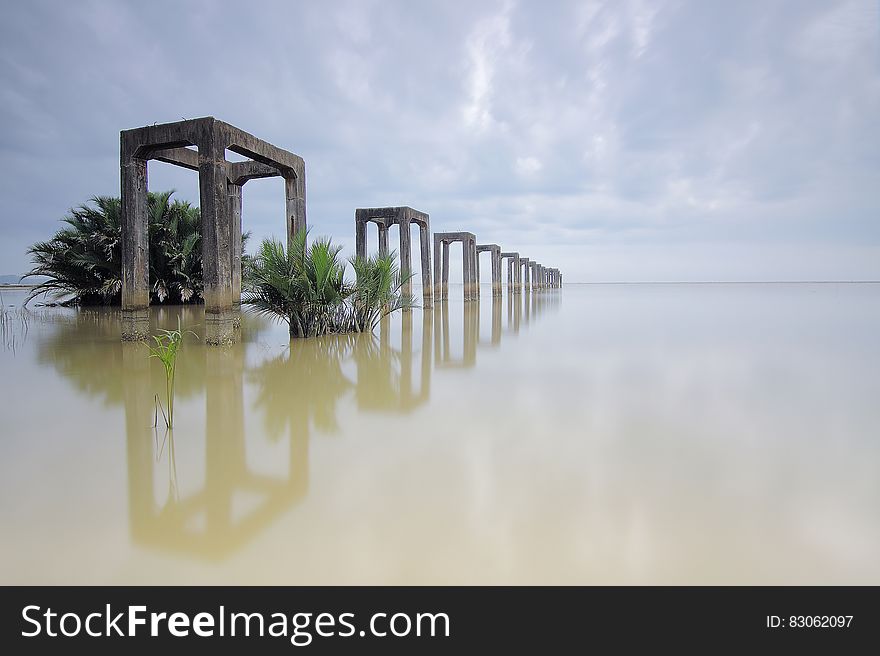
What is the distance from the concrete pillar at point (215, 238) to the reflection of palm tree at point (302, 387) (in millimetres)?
1281

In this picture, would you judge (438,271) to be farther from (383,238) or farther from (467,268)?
(383,238)

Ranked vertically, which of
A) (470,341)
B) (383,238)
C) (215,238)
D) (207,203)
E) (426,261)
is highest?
(383,238)

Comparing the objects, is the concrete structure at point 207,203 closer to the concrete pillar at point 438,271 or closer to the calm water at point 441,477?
the calm water at point 441,477

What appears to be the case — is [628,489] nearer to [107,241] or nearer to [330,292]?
[330,292]

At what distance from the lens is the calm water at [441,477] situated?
199 centimetres

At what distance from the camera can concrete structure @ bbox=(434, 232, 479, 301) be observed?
77.7 feet

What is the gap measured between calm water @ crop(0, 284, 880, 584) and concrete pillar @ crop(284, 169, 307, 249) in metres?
5.19

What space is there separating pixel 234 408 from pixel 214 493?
6.22ft

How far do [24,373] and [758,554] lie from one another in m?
7.31

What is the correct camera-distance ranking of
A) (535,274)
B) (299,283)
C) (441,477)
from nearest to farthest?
1. (441,477)
2. (299,283)
3. (535,274)

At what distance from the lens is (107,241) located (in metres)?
18.0

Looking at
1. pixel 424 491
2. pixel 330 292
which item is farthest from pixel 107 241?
pixel 424 491

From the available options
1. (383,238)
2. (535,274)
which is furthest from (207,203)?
(535,274)

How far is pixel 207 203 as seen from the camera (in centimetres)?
825
